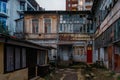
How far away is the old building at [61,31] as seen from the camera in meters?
34.7

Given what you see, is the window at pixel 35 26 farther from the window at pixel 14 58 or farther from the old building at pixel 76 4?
the old building at pixel 76 4

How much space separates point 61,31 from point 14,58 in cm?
2261

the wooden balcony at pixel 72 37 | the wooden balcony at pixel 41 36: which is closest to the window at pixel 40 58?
the wooden balcony at pixel 41 36

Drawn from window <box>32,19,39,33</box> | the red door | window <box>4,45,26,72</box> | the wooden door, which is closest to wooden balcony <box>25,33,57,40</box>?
window <box>32,19,39,33</box>

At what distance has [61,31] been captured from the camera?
34750 mm

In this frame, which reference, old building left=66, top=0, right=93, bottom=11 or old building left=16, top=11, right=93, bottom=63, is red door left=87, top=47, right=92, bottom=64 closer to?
old building left=16, top=11, right=93, bottom=63

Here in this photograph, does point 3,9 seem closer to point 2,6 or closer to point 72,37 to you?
point 2,6

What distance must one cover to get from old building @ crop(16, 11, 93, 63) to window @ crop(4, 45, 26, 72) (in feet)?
66.0

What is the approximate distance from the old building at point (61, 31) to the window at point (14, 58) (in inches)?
792

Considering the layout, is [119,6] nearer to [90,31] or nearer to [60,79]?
[60,79]

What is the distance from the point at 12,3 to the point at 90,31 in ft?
51.4

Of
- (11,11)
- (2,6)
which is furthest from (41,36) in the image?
(11,11)

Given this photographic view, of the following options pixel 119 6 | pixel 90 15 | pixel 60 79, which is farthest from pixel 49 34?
pixel 119 6

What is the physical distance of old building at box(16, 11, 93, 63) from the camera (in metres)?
34.7
